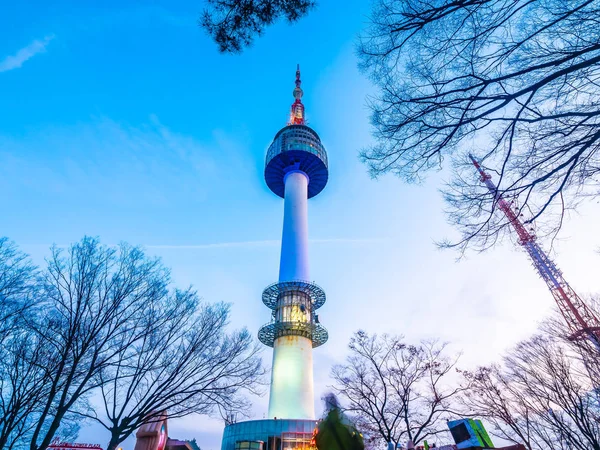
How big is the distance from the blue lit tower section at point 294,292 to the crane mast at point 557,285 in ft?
69.2

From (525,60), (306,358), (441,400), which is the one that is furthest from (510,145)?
(306,358)

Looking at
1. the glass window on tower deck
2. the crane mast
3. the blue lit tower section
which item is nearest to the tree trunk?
the crane mast

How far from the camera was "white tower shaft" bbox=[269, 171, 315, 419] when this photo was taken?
29.0m

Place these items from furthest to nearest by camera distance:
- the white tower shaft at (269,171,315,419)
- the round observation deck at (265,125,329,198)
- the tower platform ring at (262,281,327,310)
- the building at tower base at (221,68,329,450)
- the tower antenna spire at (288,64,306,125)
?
the tower antenna spire at (288,64,306,125) < the round observation deck at (265,125,329,198) < the tower platform ring at (262,281,327,310) < the white tower shaft at (269,171,315,419) < the building at tower base at (221,68,329,450)

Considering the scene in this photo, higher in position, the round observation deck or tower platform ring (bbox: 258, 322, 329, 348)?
the round observation deck

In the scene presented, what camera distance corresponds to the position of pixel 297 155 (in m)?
45.5

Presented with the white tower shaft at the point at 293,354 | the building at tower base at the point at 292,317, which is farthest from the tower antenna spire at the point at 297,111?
the white tower shaft at the point at 293,354

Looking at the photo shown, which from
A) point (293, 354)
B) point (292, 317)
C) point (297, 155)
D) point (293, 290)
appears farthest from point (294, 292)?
point (297, 155)

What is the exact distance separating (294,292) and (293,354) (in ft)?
20.8

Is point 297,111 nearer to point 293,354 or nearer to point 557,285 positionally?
point 293,354

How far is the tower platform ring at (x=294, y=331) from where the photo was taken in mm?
32281

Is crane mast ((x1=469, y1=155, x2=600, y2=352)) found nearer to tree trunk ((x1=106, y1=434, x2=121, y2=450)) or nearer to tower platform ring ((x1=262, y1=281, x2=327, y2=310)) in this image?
tree trunk ((x1=106, y1=434, x2=121, y2=450))

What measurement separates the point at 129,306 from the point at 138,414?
3.80m

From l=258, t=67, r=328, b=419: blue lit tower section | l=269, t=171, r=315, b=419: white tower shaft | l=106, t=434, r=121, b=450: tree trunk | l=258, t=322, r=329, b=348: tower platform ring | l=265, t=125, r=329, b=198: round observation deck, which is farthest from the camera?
l=265, t=125, r=329, b=198: round observation deck
